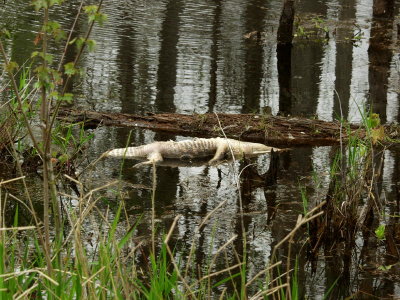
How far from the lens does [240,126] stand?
9625 millimetres

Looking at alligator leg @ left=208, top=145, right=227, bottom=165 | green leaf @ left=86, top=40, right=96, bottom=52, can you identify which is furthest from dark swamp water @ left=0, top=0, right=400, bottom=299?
green leaf @ left=86, top=40, right=96, bottom=52

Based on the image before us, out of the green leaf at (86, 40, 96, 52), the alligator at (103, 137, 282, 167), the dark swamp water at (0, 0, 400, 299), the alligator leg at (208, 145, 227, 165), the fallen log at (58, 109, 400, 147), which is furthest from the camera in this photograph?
the fallen log at (58, 109, 400, 147)

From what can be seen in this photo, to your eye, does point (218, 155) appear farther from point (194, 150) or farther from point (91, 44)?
point (91, 44)

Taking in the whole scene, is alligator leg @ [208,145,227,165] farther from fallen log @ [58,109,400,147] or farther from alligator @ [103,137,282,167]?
fallen log @ [58,109,400,147]

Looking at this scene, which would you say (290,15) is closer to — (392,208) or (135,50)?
(135,50)

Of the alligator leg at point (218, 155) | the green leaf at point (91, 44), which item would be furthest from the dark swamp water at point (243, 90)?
the green leaf at point (91, 44)

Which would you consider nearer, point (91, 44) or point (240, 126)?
point (91, 44)

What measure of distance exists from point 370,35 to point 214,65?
4.84 meters

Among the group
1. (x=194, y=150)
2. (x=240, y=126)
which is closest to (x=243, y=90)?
(x=240, y=126)

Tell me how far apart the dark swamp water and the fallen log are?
177mm

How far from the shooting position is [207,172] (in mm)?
8398

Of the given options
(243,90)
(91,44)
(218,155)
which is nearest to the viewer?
(91,44)

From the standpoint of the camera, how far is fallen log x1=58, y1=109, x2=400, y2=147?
30.9 feet

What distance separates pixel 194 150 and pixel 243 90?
345 centimetres
